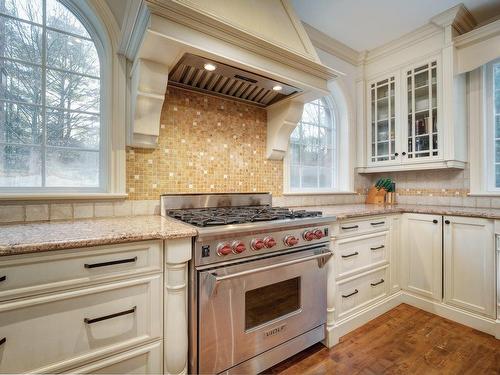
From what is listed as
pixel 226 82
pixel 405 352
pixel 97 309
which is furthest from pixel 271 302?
pixel 226 82

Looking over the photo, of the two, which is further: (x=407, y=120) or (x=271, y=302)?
(x=407, y=120)

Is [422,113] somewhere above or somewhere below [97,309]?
above

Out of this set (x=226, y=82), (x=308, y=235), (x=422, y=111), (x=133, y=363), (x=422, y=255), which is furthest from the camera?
(x=422, y=111)

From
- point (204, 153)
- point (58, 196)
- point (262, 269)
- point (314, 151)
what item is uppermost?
point (314, 151)

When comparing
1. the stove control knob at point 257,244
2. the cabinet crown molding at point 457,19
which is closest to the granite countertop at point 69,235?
the stove control knob at point 257,244

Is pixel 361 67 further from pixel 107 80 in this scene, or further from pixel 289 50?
pixel 107 80

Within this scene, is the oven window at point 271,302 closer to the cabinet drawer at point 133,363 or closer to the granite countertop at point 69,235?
the cabinet drawer at point 133,363

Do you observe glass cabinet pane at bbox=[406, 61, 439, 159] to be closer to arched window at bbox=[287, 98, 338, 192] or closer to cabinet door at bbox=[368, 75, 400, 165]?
cabinet door at bbox=[368, 75, 400, 165]

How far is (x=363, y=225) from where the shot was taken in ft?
6.80

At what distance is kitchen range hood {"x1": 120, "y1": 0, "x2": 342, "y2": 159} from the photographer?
1.29 metres

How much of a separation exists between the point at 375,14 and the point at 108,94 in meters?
2.50

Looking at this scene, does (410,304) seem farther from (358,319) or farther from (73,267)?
(73,267)

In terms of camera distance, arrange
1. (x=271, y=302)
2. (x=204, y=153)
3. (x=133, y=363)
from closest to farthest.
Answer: (x=133, y=363), (x=271, y=302), (x=204, y=153)

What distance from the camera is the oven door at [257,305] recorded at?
126 centimetres
